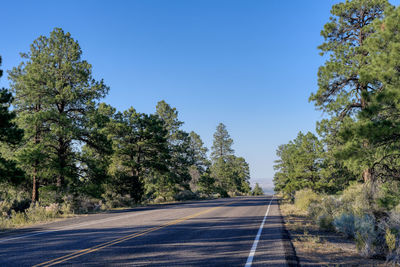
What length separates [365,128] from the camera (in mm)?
8328

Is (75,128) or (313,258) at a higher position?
(75,128)

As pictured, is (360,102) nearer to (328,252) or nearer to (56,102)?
(328,252)

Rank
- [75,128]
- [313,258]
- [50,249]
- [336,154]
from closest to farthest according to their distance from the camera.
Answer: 1. [313,258]
2. [50,249]
3. [336,154]
4. [75,128]

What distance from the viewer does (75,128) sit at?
21.1 m

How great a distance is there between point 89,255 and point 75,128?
15964mm

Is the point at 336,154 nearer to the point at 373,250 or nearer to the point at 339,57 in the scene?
the point at 373,250

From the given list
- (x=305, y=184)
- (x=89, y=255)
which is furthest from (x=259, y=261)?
(x=305, y=184)

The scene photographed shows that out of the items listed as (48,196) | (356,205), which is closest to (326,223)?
(356,205)

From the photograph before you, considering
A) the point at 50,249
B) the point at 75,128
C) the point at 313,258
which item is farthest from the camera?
the point at 75,128

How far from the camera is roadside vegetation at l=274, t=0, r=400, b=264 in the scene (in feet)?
27.5

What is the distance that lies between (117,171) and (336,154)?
25.1 m

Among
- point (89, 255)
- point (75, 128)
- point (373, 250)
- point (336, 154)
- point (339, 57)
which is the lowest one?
point (373, 250)

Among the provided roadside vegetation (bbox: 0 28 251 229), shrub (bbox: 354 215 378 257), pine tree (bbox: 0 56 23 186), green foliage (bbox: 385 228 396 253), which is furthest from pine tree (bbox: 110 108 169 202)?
green foliage (bbox: 385 228 396 253)

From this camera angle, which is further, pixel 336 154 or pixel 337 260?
pixel 336 154
